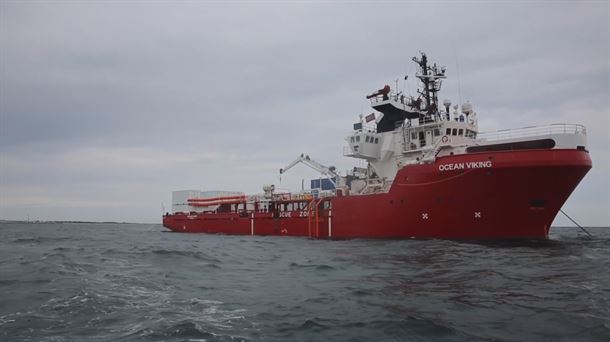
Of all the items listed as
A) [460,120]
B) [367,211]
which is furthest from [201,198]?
[460,120]

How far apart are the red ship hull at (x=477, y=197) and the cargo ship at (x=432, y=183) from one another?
A: 44mm

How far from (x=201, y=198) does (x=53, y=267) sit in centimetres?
3102

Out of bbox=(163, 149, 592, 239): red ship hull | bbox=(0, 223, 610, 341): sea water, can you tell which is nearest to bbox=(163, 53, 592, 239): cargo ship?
bbox=(163, 149, 592, 239): red ship hull

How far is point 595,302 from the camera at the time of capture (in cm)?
798

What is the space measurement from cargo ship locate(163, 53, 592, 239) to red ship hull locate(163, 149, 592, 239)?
4 cm

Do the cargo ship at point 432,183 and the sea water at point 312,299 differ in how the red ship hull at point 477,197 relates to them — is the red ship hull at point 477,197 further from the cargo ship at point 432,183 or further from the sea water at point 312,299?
the sea water at point 312,299

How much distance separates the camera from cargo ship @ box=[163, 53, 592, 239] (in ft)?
64.3

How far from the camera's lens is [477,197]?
2066 cm

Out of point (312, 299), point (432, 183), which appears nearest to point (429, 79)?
point (432, 183)

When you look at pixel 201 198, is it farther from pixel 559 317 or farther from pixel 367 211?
pixel 559 317

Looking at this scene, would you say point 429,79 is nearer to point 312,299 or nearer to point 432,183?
point 432,183

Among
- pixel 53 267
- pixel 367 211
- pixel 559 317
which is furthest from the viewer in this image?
pixel 367 211

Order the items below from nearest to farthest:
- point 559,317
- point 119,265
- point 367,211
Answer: point 559,317 → point 119,265 → point 367,211

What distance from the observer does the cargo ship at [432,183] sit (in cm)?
1961
